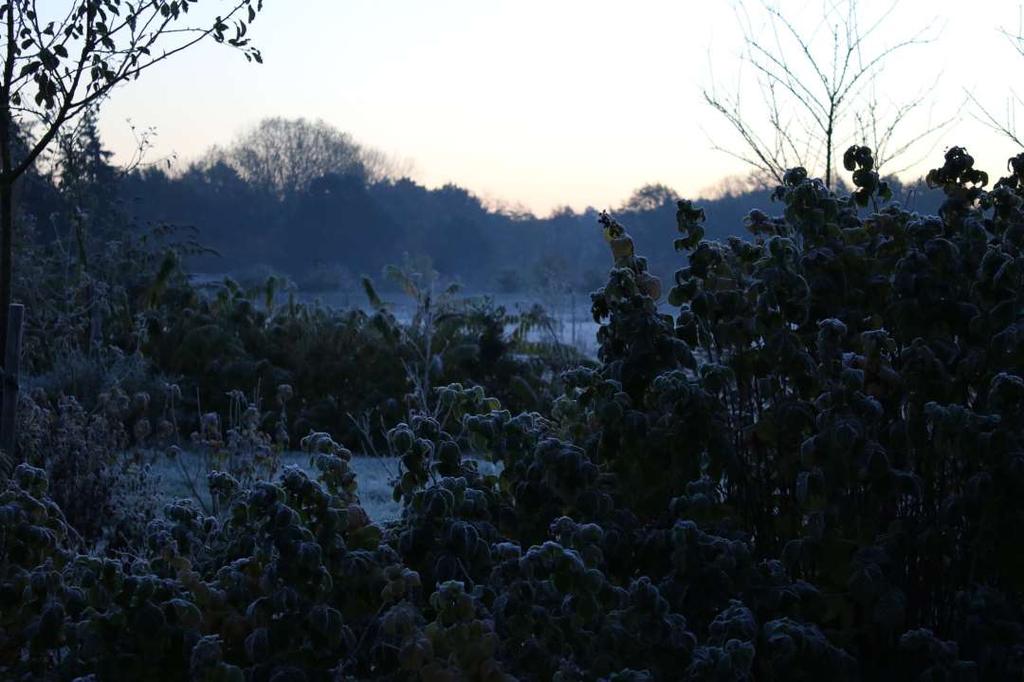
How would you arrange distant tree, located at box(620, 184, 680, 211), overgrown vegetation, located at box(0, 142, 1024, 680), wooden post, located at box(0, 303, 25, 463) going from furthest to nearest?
distant tree, located at box(620, 184, 680, 211)
wooden post, located at box(0, 303, 25, 463)
overgrown vegetation, located at box(0, 142, 1024, 680)

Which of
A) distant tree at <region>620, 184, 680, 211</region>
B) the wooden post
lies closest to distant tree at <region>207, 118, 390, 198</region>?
distant tree at <region>620, 184, 680, 211</region>

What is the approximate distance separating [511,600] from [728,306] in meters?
1.21

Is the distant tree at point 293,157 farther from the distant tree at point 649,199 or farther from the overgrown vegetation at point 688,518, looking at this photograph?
the overgrown vegetation at point 688,518

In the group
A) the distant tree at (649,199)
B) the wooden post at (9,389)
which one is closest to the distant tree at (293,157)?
the distant tree at (649,199)

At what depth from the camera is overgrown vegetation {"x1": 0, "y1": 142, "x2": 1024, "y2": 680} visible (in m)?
2.52

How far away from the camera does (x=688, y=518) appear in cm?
297

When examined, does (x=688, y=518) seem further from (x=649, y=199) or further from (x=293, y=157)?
(x=293, y=157)

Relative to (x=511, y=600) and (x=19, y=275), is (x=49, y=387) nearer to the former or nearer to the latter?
(x=19, y=275)

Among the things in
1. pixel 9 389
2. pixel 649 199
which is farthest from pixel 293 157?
pixel 9 389

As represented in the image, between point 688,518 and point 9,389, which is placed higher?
point 9,389

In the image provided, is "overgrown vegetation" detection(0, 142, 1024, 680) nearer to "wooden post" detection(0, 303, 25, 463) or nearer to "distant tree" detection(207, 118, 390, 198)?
"wooden post" detection(0, 303, 25, 463)

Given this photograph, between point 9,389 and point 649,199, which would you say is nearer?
point 9,389

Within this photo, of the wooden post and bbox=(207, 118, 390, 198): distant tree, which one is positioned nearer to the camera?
the wooden post

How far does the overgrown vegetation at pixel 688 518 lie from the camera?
2520mm
